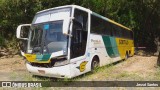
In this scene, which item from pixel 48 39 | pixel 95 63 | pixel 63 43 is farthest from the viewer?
pixel 95 63

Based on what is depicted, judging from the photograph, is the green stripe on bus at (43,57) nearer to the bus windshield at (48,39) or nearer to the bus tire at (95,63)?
the bus windshield at (48,39)

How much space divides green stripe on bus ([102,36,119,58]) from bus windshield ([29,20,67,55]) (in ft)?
13.2

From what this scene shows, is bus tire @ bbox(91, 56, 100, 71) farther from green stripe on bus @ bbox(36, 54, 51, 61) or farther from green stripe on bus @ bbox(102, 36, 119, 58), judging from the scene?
green stripe on bus @ bbox(36, 54, 51, 61)

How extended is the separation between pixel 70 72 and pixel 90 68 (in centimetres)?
204

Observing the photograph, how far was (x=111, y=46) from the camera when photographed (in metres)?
14.1

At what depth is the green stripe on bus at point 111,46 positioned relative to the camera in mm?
13222

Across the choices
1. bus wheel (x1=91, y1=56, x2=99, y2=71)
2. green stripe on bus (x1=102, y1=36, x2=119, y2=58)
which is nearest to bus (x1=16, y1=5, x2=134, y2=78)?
bus wheel (x1=91, y1=56, x2=99, y2=71)

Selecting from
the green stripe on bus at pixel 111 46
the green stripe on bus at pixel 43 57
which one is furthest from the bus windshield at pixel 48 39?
the green stripe on bus at pixel 111 46

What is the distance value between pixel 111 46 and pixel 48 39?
5604mm

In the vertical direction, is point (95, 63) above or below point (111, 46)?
below

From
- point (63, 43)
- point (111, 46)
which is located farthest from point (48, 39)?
point (111, 46)

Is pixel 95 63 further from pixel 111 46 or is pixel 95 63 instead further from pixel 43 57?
pixel 43 57

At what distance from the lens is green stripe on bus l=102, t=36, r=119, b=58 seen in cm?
1322

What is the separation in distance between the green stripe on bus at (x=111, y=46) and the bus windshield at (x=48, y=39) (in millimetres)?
4026
